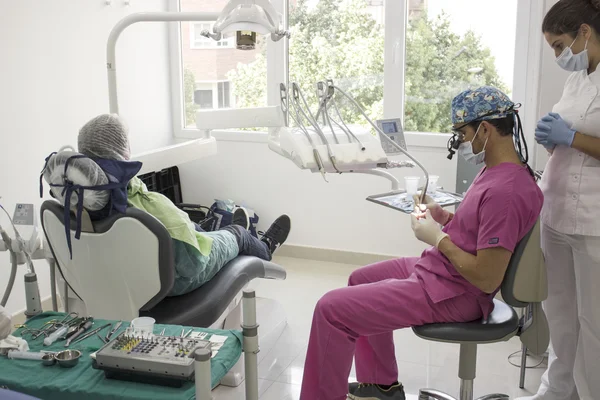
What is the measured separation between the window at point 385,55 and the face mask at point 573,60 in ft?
4.96

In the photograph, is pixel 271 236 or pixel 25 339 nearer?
pixel 25 339

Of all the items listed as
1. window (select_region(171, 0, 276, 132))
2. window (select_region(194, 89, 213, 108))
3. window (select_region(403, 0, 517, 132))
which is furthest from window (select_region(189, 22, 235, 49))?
window (select_region(403, 0, 517, 132))

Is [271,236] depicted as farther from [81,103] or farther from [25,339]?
[25,339]

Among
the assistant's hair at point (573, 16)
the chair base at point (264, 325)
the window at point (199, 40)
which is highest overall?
the window at point (199, 40)

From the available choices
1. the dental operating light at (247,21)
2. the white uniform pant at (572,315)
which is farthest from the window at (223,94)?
the white uniform pant at (572,315)

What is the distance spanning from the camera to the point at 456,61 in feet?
12.2

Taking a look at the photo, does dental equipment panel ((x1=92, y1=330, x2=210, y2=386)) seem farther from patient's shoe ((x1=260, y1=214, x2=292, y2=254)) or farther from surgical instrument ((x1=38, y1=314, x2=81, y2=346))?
patient's shoe ((x1=260, y1=214, x2=292, y2=254))

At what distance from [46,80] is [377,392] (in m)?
2.21

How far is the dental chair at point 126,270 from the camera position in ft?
6.93

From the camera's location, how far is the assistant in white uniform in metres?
1.99

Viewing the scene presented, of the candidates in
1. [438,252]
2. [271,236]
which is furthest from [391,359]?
[271,236]

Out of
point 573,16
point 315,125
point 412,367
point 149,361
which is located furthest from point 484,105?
point 412,367

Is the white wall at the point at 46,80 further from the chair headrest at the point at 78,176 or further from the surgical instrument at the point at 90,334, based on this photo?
the surgical instrument at the point at 90,334

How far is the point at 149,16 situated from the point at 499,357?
2088 mm
